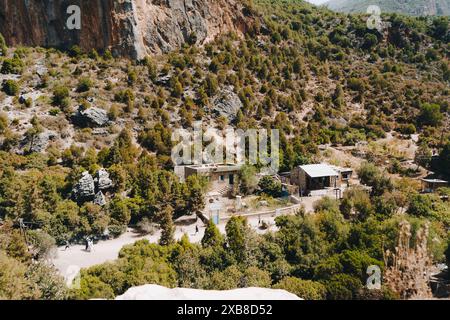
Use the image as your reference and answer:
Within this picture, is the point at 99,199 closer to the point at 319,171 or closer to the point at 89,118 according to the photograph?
the point at 89,118

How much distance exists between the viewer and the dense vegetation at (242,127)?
16.7 metres

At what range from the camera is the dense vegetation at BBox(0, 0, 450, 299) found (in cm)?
1666

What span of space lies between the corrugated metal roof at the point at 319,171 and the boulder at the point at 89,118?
17285 millimetres

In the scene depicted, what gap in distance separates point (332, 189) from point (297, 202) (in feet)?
13.3

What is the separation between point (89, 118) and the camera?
110 feet

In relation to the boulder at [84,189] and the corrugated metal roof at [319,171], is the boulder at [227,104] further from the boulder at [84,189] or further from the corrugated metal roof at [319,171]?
the boulder at [84,189]

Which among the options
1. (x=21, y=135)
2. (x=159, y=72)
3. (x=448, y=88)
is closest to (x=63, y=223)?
(x=21, y=135)

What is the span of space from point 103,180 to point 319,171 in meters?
15.6

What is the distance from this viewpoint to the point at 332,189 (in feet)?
97.3

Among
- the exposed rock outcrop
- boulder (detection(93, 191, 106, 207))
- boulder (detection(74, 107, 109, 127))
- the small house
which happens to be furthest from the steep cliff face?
the small house

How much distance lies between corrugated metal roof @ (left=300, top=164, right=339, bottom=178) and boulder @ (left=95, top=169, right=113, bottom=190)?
14.2m

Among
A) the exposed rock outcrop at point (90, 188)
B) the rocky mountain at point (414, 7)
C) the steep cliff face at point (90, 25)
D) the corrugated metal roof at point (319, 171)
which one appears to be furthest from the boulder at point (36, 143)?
the rocky mountain at point (414, 7)

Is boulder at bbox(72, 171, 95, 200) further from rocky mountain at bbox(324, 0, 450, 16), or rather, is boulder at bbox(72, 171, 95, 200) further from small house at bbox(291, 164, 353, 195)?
rocky mountain at bbox(324, 0, 450, 16)
